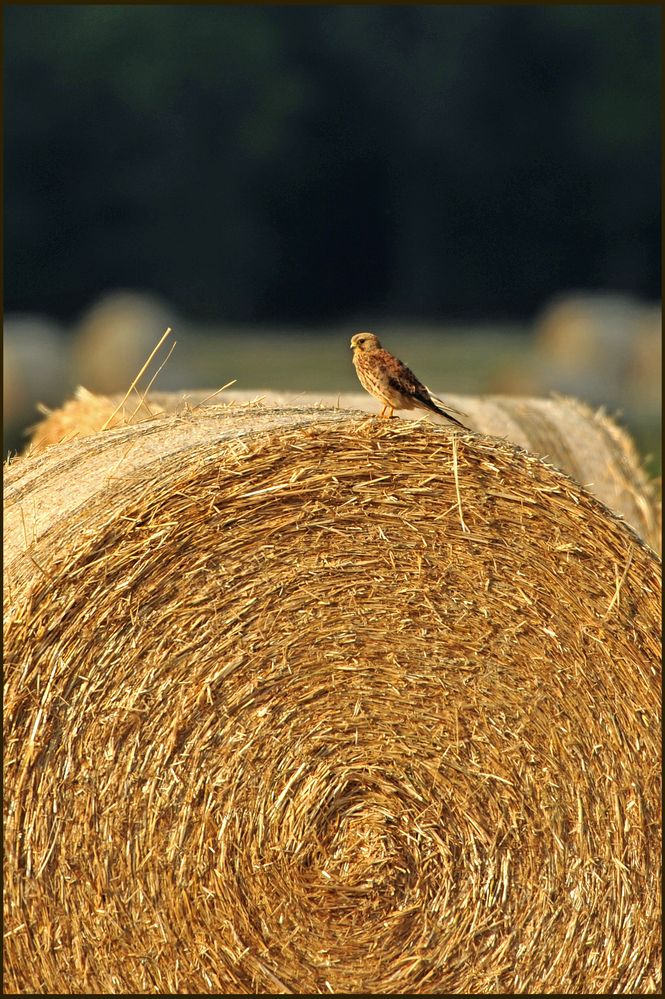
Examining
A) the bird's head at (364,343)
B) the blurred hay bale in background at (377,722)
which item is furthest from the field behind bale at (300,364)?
the blurred hay bale in background at (377,722)

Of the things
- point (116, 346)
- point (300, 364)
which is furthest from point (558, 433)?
point (300, 364)

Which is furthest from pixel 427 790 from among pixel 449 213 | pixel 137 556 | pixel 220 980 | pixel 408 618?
pixel 449 213

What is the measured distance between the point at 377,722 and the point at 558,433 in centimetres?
330

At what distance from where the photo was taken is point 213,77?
71.6 feet

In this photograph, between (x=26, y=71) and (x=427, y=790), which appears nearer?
(x=427, y=790)

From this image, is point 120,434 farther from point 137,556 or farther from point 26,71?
point 26,71

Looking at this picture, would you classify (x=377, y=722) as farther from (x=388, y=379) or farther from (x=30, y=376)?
(x=30, y=376)

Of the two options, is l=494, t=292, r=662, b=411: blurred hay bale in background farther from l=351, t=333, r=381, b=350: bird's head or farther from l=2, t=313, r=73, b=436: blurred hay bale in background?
l=351, t=333, r=381, b=350: bird's head

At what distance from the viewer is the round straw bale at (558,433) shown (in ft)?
21.9

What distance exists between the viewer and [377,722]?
4.07 metres

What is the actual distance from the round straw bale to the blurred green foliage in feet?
43.9

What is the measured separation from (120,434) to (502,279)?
1815 cm

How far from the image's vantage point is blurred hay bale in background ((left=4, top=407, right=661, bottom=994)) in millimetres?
3936

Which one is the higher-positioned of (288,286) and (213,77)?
(213,77)
